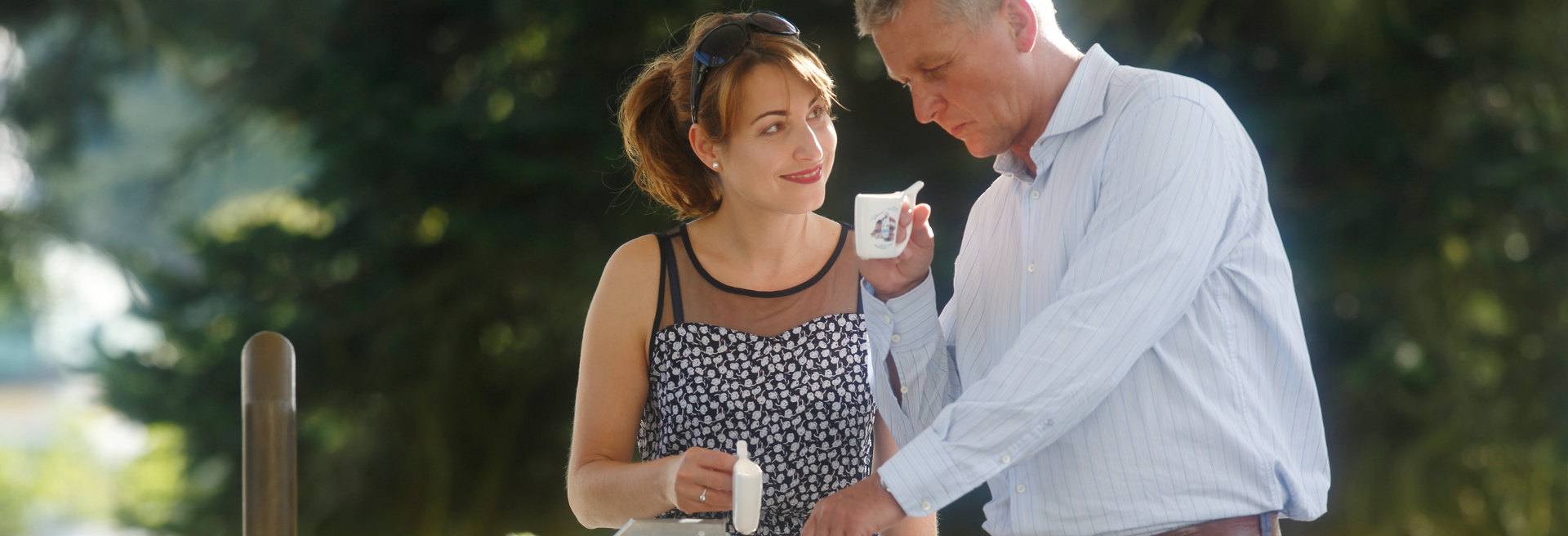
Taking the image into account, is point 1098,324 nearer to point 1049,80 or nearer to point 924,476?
point 924,476

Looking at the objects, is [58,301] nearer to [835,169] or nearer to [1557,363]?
[835,169]

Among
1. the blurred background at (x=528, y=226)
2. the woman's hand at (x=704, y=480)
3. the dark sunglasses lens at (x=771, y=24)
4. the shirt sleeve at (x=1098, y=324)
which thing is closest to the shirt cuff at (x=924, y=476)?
the shirt sleeve at (x=1098, y=324)

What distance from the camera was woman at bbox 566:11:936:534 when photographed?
1.77 metres

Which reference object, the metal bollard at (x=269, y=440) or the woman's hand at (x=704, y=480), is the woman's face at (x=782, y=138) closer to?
the woman's hand at (x=704, y=480)

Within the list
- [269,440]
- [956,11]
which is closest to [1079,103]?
[956,11]

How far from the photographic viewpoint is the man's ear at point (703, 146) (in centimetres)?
184

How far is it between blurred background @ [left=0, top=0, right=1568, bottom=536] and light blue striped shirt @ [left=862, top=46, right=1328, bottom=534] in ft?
7.08

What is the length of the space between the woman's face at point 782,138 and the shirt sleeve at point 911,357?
21cm

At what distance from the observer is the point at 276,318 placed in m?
3.95

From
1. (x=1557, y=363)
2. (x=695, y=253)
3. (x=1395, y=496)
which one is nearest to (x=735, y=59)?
(x=695, y=253)

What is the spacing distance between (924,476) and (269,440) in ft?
2.10

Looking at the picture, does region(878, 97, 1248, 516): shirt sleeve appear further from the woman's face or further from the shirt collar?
the woman's face

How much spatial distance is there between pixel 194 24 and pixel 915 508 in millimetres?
3853

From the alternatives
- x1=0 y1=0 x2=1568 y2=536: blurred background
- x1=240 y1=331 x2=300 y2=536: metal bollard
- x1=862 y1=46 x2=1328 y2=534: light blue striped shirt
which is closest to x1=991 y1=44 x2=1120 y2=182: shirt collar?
x1=862 y1=46 x2=1328 y2=534: light blue striped shirt
